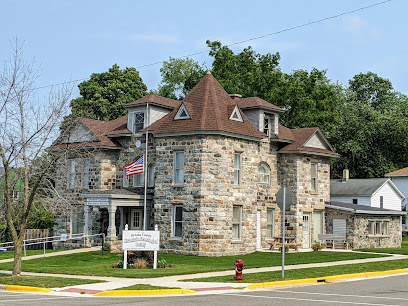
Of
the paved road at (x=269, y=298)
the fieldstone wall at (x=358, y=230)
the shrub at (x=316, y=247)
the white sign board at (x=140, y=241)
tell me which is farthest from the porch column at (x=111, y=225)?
the paved road at (x=269, y=298)

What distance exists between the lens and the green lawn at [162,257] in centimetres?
2214

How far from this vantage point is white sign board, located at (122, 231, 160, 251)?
2372 cm

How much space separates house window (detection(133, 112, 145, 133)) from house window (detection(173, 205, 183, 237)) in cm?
677

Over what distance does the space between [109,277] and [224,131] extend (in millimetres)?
13308

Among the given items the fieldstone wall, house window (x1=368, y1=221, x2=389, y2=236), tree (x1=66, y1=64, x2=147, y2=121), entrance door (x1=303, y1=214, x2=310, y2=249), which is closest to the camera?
entrance door (x1=303, y1=214, x2=310, y2=249)

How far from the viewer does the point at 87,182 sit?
127 ft

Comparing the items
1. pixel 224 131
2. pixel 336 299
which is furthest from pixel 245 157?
pixel 336 299

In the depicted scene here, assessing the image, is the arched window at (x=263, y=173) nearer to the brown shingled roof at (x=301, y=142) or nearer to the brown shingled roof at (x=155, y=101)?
the brown shingled roof at (x=301, y=142)

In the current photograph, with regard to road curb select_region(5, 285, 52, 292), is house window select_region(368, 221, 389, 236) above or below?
above

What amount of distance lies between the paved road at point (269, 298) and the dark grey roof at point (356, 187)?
3603 centimetres

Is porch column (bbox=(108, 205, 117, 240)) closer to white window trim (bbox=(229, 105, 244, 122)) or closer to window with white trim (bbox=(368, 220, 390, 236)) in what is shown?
white window trim (bbox=(229, 105, 244, 122))

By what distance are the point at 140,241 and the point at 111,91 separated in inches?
1558

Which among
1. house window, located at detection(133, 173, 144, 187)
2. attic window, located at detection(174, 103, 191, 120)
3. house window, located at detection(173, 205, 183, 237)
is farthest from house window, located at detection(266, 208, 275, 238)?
attic window, located at detection(174, 103, 191, 120)

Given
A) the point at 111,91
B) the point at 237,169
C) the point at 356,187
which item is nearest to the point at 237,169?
the point at 237,169
